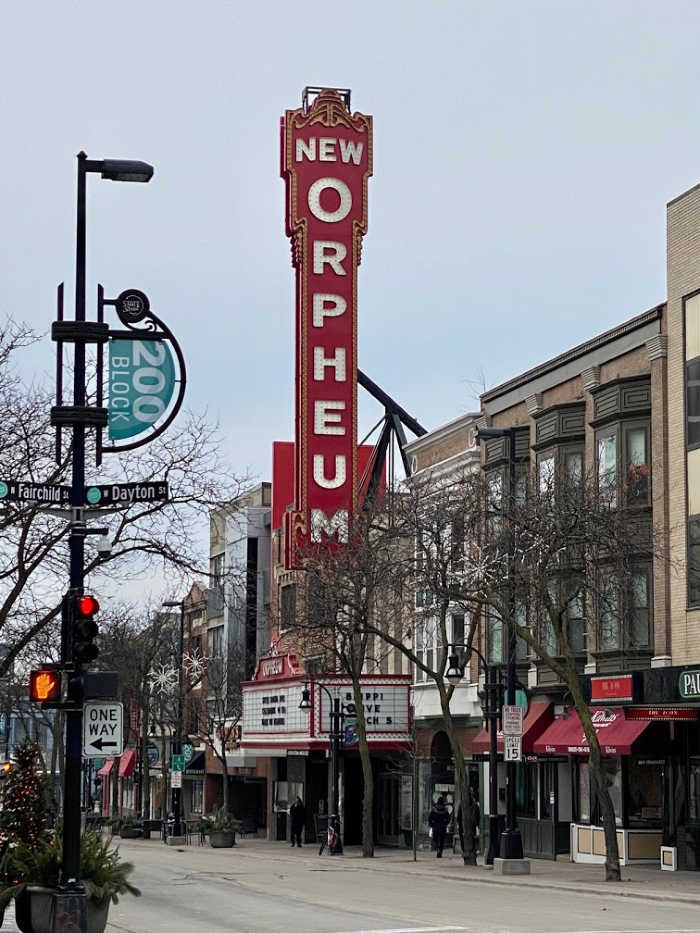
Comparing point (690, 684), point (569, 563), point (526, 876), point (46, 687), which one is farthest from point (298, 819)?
point (46, 687)

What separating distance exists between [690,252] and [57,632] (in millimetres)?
18018

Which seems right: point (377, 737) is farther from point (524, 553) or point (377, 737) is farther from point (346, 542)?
point (524, 553)

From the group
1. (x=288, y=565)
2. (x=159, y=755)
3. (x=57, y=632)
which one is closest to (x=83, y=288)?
(x=57, y=632)

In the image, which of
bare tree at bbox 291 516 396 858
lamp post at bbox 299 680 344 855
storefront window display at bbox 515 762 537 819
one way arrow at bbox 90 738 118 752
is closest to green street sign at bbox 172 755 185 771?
lamp post at bbox 299 680 344 855

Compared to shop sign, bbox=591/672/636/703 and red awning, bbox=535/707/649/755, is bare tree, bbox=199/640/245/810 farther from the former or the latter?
shop sign, bbox=591/672/636/703

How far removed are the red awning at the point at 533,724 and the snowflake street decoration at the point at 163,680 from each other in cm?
3009

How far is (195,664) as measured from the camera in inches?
2857

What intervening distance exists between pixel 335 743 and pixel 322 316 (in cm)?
1496

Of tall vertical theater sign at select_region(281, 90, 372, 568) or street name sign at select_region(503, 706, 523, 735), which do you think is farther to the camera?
tall vertical theater sign at select_region(281, 90, 372, 568)

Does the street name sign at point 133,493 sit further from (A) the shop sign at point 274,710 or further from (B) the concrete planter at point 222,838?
(B) the concrete planter at point 222,838

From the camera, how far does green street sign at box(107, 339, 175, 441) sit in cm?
2027

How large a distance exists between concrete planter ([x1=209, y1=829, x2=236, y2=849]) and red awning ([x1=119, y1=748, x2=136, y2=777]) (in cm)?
3739

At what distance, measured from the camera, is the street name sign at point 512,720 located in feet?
121

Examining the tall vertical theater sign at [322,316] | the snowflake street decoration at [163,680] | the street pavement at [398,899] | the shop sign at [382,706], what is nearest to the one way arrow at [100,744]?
the street pavement at [398,899]
